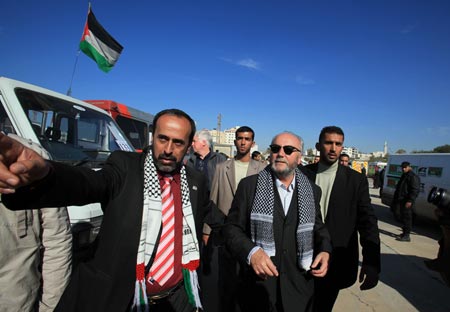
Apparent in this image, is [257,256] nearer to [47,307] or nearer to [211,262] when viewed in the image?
[47,307]

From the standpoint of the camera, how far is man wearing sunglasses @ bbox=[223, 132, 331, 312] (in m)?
2.04

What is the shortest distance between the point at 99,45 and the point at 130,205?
6507 millimetres

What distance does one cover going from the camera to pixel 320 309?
2.69 metres

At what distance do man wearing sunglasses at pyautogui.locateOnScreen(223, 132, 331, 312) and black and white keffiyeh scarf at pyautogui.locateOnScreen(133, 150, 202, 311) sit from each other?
392 mm

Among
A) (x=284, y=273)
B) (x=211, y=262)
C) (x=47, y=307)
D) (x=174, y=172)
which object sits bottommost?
(x=211, y=262)

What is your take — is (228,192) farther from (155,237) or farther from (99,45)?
(99,45)

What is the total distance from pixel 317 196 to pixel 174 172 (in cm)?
134

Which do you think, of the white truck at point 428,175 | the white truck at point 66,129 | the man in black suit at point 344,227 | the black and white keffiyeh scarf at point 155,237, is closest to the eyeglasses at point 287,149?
the man in black suit at point 344,227

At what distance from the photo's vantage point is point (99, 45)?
21.8 ft

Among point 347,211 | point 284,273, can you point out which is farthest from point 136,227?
point 347,211

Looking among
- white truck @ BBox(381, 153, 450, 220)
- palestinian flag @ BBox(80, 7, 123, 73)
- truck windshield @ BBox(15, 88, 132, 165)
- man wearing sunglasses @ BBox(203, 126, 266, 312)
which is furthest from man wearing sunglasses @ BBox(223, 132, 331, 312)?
white truck @ BBox(381, 153, 450, 220)

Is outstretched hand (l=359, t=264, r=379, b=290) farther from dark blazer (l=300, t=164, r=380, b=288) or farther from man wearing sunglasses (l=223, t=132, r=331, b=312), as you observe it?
man wearing sunglasses (l=223, t=132, r=331, b=312)

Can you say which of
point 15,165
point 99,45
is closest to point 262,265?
point 15,165

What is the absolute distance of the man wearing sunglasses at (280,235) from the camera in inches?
80.3
